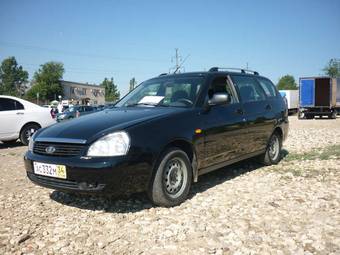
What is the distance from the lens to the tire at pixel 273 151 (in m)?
6.44

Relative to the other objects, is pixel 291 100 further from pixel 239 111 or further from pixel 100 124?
pixel 100 124

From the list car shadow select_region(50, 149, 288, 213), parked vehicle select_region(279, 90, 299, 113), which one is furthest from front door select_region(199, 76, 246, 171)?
parked vehicle select_region(279, 90, 299, 113)

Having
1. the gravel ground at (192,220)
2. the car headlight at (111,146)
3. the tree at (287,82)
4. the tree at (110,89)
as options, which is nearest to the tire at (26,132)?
the gravel ground at (192,220)

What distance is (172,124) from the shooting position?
407cm

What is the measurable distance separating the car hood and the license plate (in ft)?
0.99

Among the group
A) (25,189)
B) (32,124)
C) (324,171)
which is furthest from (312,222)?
(32,124)

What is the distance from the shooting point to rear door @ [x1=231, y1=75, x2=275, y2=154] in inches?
219

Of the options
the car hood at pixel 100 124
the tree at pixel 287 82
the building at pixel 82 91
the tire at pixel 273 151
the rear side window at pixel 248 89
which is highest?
the tree at pixel 287 82

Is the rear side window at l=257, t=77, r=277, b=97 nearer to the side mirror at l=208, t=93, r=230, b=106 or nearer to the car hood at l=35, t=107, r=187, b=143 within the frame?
the side mirror at l=208, t=93, r=230, b=106

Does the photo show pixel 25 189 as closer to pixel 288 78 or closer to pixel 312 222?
pixel 312 222

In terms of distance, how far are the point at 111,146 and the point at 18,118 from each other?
795 centimetres

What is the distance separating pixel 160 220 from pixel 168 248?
2.08 feet

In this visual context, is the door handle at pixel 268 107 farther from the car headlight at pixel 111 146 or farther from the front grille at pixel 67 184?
the front grille at pixel 67 184

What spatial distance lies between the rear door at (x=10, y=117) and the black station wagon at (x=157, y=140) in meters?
6.16
